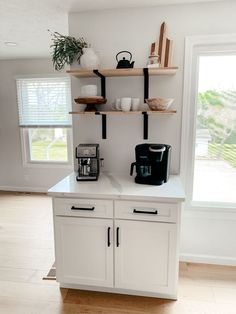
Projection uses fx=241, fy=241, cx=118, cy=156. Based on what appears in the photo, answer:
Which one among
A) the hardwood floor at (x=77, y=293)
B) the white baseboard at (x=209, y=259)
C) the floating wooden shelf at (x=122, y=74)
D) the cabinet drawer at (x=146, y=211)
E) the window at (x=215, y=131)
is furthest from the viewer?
the white baseboard at (x=209, y=259)

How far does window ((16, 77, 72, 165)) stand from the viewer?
4078mm

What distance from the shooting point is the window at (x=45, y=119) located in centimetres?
408

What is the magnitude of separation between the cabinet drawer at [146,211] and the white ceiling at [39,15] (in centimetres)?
162

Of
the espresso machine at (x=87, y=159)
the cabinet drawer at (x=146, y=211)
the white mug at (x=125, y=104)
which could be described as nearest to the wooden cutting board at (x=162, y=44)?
the white mug at (x=125, y=104)

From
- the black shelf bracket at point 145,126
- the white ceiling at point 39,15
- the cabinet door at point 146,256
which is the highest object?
the white ceiling at point 39,15

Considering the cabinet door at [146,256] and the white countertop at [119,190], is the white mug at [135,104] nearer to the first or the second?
the white countertop at [119,190]

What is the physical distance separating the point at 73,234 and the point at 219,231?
Result: 137cm

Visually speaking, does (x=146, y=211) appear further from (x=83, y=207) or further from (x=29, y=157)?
(x=29, y=157)

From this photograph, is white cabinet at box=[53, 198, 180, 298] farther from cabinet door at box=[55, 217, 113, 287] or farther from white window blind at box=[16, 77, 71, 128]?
white window blind at box=[16, 77, 71, 128]

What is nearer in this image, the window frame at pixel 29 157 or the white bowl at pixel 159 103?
the white bowl at pixel 159 103

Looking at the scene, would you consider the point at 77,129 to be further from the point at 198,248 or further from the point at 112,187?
the point at 198,248

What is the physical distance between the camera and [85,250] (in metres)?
1.86

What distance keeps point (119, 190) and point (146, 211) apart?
253 mm

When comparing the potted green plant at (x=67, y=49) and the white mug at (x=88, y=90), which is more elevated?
the potted green plant at (x=67, y=49)
